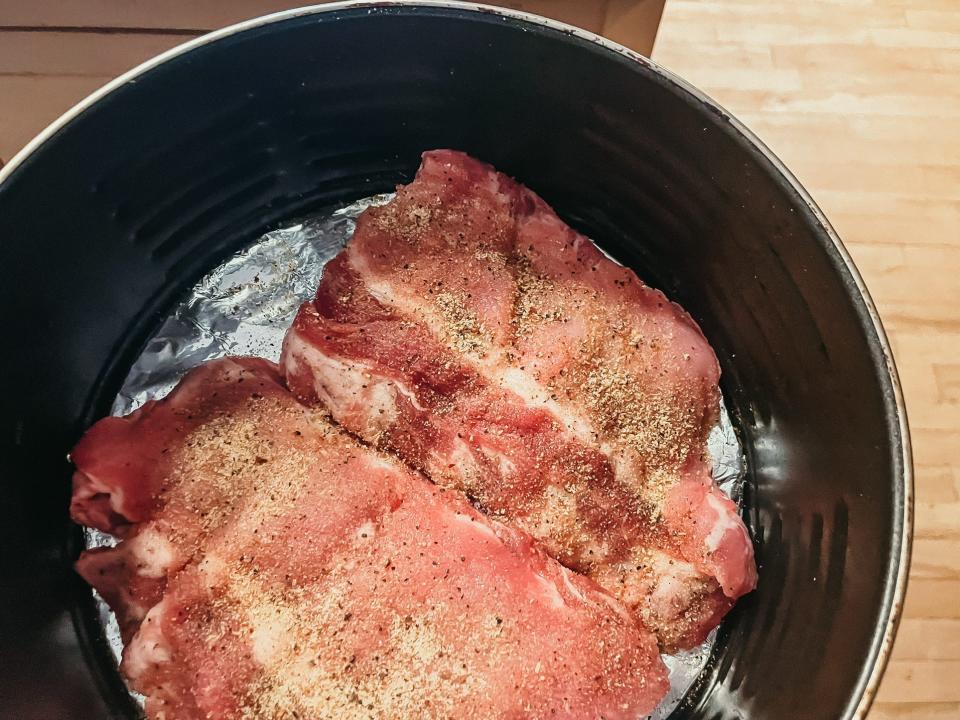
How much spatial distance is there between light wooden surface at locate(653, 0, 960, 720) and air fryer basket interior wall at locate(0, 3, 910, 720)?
479mm

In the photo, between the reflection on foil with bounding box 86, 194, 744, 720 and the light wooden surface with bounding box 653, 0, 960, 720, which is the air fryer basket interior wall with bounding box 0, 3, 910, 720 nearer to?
the reflection on foil with bounding box 86, 194, 744, 720


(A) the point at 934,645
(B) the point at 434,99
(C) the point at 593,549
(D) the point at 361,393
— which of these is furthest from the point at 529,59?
(A) the point at 934,645

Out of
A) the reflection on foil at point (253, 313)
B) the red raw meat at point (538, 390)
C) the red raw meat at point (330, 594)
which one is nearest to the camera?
the red raw meat at point (330, 594)

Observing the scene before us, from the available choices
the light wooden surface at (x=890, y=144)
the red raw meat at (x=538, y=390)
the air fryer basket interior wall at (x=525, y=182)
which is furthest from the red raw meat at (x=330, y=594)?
the light wooden surface at (x=890, y=144)

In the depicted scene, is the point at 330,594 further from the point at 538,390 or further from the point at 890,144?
the point at 890,144

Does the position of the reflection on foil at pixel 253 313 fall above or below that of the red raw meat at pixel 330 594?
above

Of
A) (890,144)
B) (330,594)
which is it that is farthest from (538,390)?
(890,144)

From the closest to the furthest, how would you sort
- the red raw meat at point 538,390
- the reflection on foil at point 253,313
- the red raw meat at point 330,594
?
the red raw meat at point 330,594
the red raw meat at point 538,390
the reflection on foil at point 253,313

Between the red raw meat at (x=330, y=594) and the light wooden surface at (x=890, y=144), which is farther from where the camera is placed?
the light wooden surface at (x=890, y=144)

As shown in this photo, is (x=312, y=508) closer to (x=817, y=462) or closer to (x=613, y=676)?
(x=613, y=676)

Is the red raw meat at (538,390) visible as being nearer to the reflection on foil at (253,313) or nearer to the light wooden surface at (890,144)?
the reflection on foil at (253,313)

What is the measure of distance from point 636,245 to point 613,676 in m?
0.89

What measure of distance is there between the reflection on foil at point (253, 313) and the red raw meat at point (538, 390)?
20 centimetres

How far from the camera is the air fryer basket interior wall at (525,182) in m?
1.13
